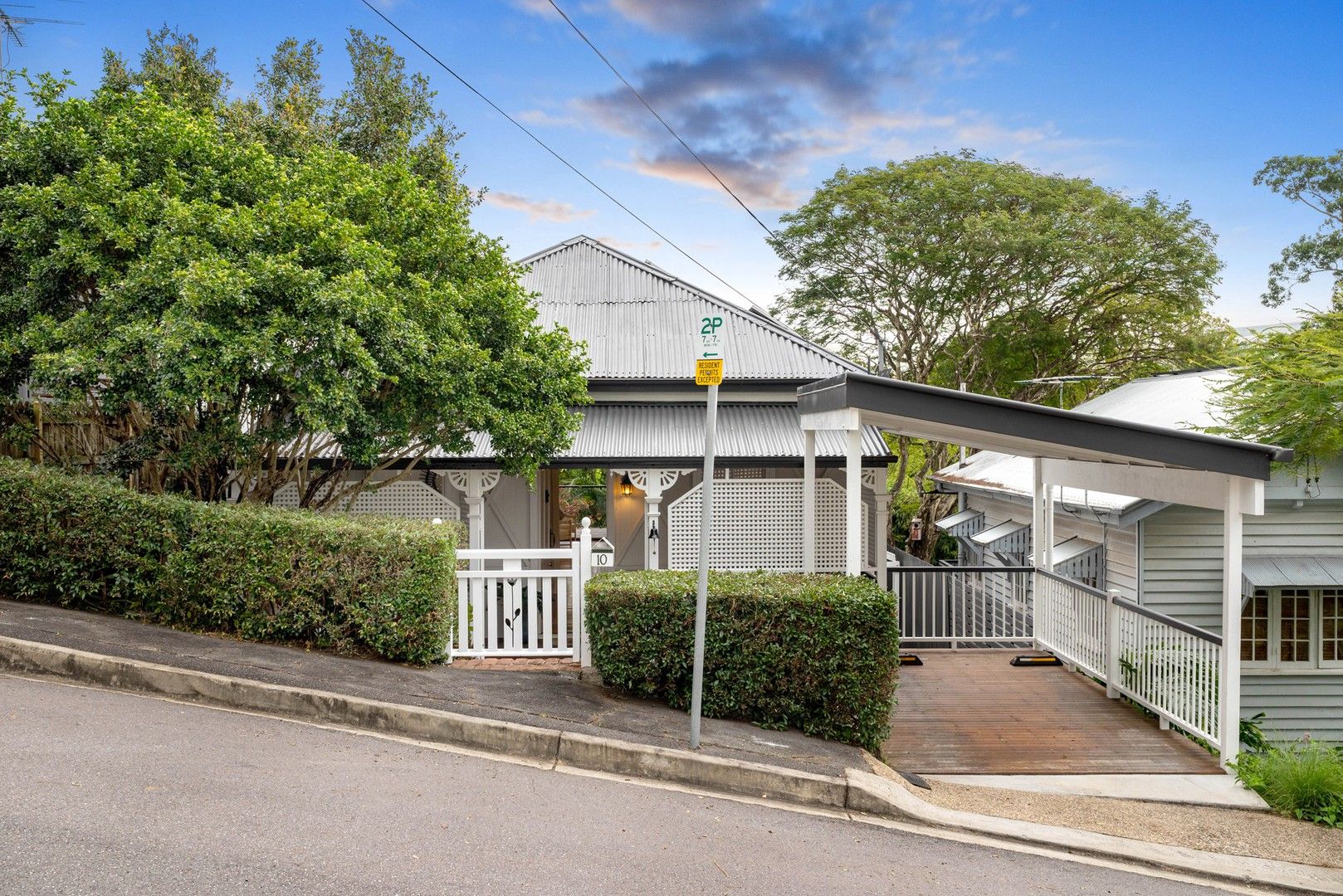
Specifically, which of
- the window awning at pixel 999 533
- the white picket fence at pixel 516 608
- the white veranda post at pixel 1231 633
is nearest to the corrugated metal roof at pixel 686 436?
the window awning at pixel 999 533

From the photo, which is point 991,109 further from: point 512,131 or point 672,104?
point 512,131

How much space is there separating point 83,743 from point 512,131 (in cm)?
1052

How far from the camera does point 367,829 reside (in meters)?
4.07

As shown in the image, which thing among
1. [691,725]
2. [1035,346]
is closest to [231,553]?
[691,725]

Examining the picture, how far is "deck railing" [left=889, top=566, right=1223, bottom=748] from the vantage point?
7340mm

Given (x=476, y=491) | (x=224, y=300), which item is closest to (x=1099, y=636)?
(x=476, y=491)

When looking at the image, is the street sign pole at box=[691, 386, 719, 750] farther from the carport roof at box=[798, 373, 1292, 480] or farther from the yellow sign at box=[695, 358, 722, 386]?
the carport roof at box=[798, 373, 1292, 480]

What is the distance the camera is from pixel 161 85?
15391mm

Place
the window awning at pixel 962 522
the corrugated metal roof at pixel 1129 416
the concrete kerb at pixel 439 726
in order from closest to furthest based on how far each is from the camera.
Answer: the concrete kerb at pixel 439 726 → the corrugated metal roof at pixel 1129 416 → the window awning at pixel 962 522

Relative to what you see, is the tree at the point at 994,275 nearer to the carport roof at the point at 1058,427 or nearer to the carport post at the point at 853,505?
the carport roof at the point at 1058,427

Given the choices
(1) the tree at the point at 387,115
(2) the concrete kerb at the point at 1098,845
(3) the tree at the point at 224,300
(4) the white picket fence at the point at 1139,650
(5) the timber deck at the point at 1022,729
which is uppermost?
(1) the tree at the point at 387,115

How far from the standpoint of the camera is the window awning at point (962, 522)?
53.1 feet

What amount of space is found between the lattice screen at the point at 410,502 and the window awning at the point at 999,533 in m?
8.73

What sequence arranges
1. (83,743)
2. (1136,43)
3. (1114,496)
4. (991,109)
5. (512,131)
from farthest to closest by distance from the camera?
1. (991,109)
2. (1136,43)
3. (512,131)
4. (1114,496)
5. (83,743)
